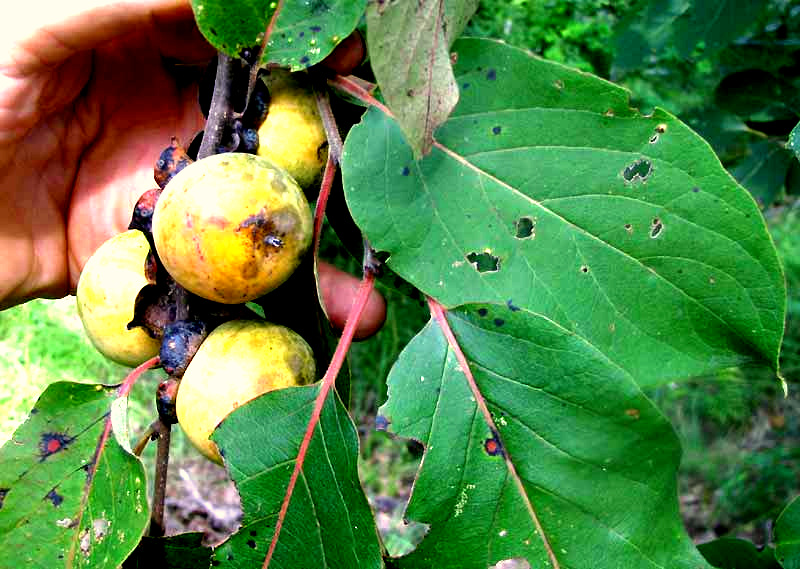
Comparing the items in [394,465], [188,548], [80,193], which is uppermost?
[80,193]

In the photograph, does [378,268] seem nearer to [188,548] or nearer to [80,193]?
[188,548]

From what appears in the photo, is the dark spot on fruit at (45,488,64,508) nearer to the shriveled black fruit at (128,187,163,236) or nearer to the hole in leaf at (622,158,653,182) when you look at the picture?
the shriveled black fruit at (128,187,163,236)

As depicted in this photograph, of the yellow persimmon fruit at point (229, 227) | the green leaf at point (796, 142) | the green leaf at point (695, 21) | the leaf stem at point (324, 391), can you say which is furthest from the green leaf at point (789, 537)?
the green leaf at point (695, 21)

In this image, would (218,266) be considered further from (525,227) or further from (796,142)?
(796,142)

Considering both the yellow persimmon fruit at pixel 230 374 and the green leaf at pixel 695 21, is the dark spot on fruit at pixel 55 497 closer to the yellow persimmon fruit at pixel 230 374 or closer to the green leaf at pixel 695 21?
the yellow persimmon fruit at pixel 230 374

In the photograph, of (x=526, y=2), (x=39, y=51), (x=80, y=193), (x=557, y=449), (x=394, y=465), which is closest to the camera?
(x=557, y=449)

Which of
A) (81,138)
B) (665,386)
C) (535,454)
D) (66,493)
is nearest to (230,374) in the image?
(66,493)

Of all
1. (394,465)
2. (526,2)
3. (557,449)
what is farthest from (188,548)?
(526,2)
